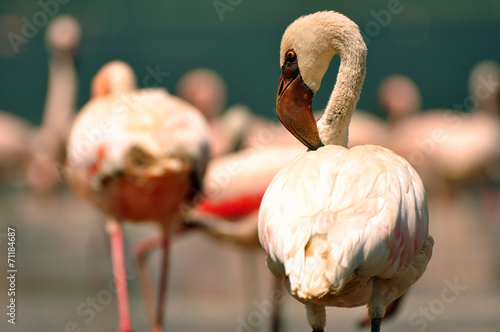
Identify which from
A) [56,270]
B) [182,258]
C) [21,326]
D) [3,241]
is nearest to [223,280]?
[182,258]

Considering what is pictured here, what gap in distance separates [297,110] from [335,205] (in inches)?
24.9

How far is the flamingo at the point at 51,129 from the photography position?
7.97 metres

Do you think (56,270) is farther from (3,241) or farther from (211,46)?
(211,46)

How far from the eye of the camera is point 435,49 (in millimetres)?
14133

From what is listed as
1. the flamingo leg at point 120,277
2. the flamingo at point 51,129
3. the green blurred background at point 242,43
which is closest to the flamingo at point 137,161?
the flamingo leg at point 120,277

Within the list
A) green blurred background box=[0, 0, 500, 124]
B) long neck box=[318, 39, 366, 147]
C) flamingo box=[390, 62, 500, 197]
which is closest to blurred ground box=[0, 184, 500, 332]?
flamingo box=[390, 62, 500, 197]

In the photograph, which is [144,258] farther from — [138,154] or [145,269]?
[138,154]

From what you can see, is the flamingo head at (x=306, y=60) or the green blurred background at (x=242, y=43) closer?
the flamingo head at (x=306, y=60)

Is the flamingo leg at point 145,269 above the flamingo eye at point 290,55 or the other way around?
the other way around

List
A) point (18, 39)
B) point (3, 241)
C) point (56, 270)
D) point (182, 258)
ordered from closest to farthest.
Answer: point (56, 270)
point (182, 258)
point (3, 241)
point (18, 39)

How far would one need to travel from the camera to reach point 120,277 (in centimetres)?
475

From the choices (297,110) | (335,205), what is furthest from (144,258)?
(335,205)

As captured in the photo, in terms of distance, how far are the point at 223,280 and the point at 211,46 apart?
8.12 meters

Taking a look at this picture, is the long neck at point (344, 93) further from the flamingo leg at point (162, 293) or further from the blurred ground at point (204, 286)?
the blurred ground at point (204, 286)
